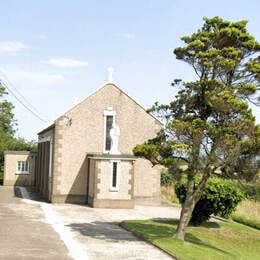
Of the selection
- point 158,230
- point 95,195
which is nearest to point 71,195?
point 95,195

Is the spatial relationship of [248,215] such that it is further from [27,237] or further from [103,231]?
[27,237]

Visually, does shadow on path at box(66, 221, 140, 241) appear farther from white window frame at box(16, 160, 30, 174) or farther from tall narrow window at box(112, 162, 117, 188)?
white window frame at box(16, 160, 30, 174)

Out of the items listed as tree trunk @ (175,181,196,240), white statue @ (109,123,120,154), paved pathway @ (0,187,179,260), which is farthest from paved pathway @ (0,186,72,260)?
white statue @ (109,123,120,154)

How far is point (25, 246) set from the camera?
15.1m

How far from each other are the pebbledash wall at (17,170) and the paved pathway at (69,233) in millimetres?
18316

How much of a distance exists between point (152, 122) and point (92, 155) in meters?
4.76

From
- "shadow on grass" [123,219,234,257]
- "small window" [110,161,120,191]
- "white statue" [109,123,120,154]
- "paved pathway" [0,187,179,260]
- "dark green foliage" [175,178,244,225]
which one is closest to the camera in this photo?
"paved pathway" [0,187,179,260]

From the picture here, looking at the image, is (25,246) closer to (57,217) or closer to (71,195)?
(57,217)

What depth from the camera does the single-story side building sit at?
95.9 ft

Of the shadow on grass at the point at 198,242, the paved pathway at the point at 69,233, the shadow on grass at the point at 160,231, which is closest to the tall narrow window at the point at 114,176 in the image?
the paved pathway at the point at 69,233

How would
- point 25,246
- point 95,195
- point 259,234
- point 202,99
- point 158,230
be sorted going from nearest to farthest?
point 25,246 → point 202,99 → point 158,230 → point 259,234 → point 95,195

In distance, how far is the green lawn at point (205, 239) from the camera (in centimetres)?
Result: 1608

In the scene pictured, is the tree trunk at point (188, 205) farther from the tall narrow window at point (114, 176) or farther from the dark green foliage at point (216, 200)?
the tall narrow window at point (114, 176)

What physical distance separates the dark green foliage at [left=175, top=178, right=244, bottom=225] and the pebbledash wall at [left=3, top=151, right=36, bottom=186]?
26.2 meters
